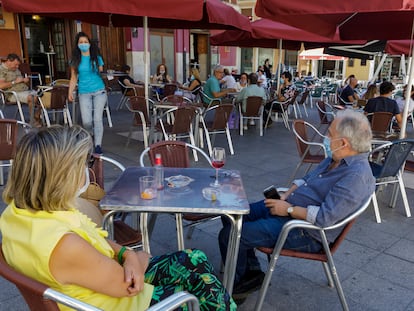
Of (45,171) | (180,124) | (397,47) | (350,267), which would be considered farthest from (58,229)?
(397,47)

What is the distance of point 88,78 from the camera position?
4.96m

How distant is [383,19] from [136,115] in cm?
376

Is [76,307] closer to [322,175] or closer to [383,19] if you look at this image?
[322,175]

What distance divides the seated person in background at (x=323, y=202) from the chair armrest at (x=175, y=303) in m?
0.82

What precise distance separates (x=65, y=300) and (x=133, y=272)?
334 millimetres

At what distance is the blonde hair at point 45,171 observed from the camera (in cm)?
126

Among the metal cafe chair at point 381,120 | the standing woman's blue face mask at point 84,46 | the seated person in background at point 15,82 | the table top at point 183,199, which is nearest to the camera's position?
the table top at point 183,199

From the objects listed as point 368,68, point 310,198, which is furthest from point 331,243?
point 368,68

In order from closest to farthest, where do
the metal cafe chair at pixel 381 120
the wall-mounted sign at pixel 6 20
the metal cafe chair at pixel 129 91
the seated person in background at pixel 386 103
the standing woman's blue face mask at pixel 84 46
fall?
the standing woman's blue face mask at pixel 84 46 < the metal cafe chair at pixel 381 120 < the seated person in background at pixel 386 103 < the metal cafe chair at pixel 129 91 < the wall-mounted sign at pixel 6 20

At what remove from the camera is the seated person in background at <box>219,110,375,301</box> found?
82.8 inches

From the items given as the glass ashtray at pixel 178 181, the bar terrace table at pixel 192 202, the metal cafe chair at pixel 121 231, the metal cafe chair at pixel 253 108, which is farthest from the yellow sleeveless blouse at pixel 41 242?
the metal cafe chair at pixel 253 108

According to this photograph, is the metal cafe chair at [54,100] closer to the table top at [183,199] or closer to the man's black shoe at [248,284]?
the table top at [183,199]

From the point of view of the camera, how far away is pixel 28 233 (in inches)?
49.1

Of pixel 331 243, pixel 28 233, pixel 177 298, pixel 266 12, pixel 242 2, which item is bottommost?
pixel 331 243
